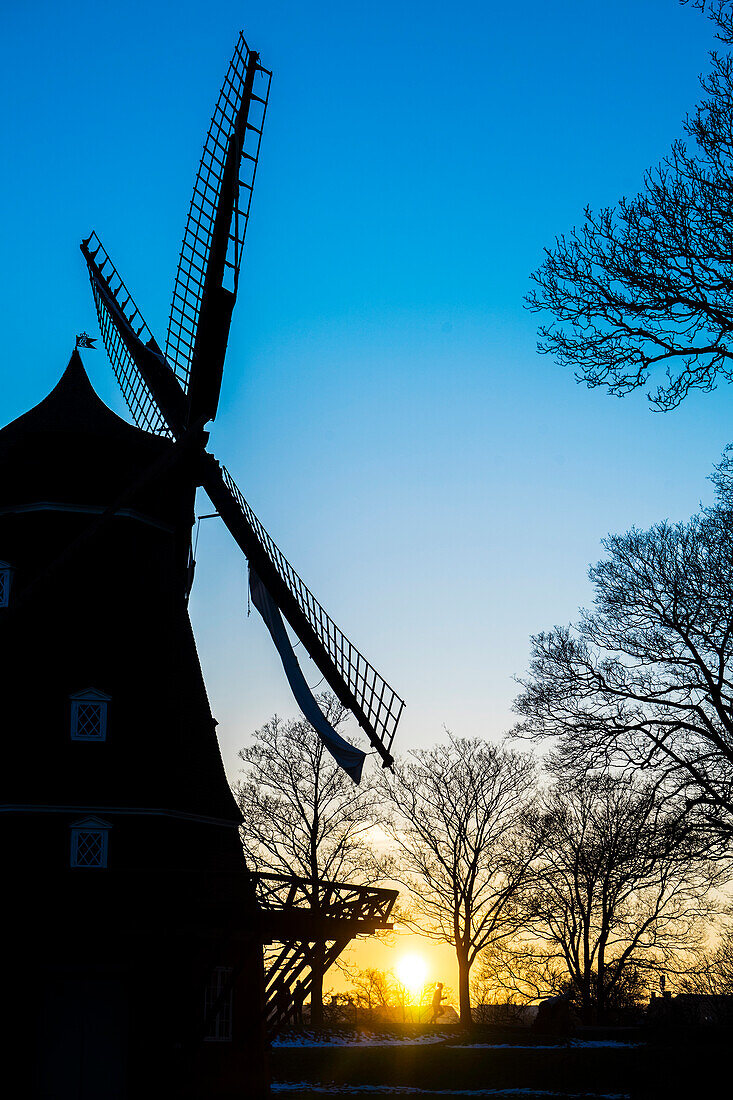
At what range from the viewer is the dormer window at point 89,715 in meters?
17.8

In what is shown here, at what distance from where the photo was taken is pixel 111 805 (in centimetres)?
1716

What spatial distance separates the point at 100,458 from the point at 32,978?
962cm

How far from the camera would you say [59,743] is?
1759cm

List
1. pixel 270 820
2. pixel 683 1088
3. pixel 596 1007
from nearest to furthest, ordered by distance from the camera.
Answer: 1. pixel 683 1088
2. pixel 596 1007
3. pixel 270 820

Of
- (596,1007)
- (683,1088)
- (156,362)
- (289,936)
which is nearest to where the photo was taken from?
(289,936)

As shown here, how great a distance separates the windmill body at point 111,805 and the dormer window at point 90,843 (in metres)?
0.02

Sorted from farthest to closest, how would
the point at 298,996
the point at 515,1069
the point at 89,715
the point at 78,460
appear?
the point at 515,1069 → the point at 78,460 → the point at 298,996 → the point at 89,715

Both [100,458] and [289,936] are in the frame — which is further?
[100,458]

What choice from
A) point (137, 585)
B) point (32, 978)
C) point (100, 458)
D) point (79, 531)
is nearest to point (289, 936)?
point (32, 978)

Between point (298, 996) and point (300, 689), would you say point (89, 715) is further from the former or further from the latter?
point (298, 996)

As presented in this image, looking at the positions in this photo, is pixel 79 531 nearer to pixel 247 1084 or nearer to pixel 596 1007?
pixel 247 1084

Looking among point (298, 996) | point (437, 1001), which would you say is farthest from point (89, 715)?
point (437, 1001)

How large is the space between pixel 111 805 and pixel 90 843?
703 millimetres

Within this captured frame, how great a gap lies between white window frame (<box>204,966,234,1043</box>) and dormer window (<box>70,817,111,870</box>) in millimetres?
3405
